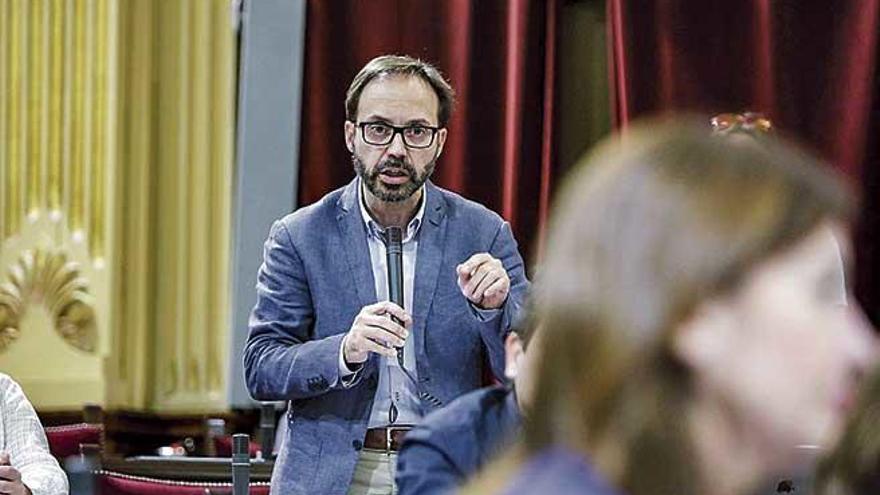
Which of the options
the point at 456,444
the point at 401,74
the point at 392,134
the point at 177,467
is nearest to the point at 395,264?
the point at 392,134

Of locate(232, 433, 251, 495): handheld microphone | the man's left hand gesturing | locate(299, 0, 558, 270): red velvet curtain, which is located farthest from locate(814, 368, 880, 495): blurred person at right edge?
locate(299, 0, 558, 270): red velvet curtain

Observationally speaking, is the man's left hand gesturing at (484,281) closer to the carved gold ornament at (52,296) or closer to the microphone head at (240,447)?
the microphone head at (240,447)

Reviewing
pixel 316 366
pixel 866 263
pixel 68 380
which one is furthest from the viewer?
pixel 68 380

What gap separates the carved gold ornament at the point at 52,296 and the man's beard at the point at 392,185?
2.45 metres

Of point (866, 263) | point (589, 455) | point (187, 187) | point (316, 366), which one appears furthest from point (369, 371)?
point (187, 187)

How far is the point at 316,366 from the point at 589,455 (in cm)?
203

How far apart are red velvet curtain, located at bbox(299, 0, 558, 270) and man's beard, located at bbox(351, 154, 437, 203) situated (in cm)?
155

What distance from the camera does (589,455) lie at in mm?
1002

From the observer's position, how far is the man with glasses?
3064 millimetres

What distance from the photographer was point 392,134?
127 inches

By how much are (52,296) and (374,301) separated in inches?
100

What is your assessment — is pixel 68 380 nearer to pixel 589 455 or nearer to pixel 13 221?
pixel 13 221

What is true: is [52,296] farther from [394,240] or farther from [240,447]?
[394,240]

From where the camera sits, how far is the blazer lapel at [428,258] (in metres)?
3.12
